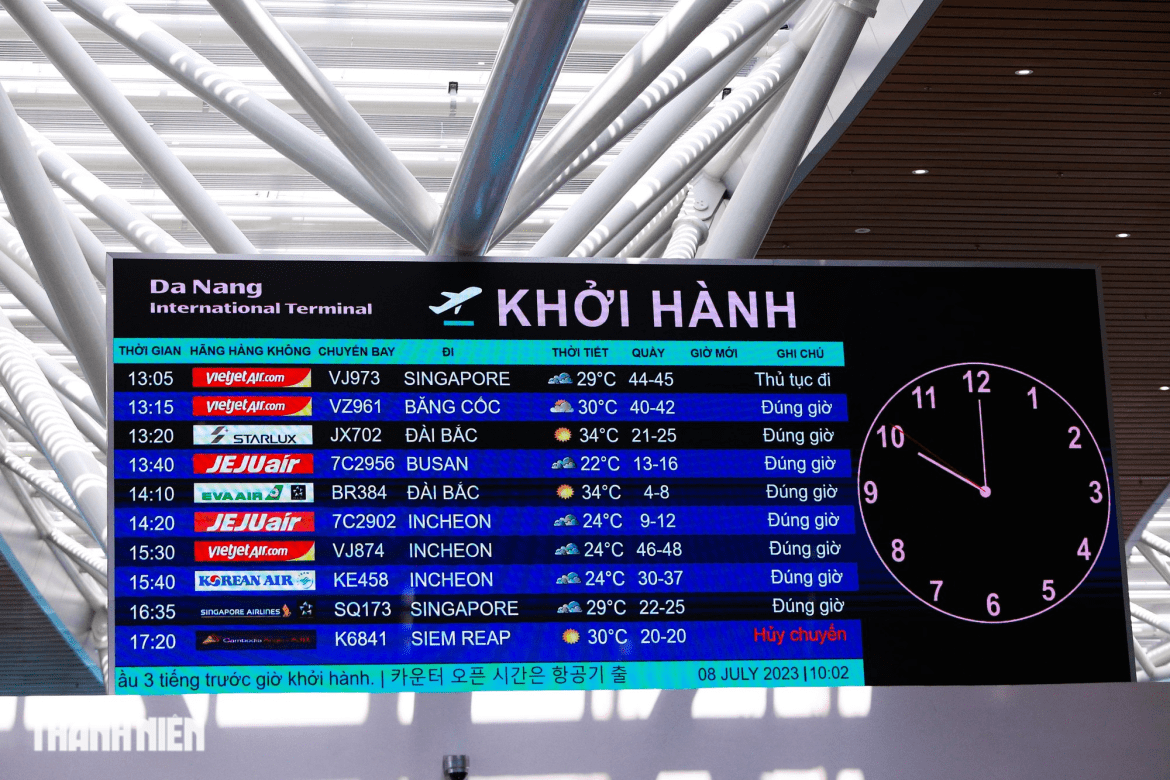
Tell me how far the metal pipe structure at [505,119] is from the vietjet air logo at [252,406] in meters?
1.00

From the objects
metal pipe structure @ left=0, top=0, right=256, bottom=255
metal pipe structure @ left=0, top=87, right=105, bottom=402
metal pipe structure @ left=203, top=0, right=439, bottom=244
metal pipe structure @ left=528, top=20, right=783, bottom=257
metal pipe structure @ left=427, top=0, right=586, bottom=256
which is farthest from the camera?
metal pipe structure @ left=528, top=20, right=783, bottom=257

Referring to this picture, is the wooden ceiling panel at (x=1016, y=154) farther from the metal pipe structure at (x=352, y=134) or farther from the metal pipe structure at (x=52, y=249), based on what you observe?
the metal pipe structure at (x=52, y=249)

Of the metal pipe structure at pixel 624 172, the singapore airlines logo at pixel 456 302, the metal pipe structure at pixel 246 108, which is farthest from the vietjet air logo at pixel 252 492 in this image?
the metal pipe structure at pixel 624 172

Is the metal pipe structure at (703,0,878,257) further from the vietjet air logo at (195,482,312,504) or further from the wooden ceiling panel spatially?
the vietjet air logo at (195,482,312,504)

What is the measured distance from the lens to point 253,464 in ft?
19.5

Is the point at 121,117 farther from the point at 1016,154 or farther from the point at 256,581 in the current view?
the point at 1016,154

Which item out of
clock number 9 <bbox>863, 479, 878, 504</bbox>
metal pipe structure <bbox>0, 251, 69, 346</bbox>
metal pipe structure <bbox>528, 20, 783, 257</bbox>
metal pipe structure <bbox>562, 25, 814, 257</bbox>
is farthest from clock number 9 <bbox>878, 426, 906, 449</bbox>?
metal pipe structure <bbox>0, 251, 69, 346</bbox>

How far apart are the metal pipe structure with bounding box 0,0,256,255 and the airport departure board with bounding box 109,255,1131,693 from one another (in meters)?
3.65

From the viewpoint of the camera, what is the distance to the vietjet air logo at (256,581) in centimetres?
573

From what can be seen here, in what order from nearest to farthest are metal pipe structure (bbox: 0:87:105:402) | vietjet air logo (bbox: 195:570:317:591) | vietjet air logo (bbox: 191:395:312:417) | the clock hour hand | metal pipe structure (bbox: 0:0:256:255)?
vietjet air logo (bbox: 195:570:317:591) < vietjet air logo (bbox: 191:395:312:417) < the clock hour hand < metal pipe structure (bbox: 0:87:105:402) < metal pipe structure (bbox: 0:0:256:255)

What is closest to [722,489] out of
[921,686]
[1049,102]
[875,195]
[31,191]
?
[921,686]

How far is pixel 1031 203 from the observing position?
497 inches

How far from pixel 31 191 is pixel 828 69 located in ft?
16.8

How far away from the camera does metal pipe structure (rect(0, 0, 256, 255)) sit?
9492mm
